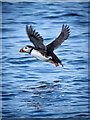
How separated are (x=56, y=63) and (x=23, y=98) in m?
2.17

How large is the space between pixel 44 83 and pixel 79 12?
8873 mm

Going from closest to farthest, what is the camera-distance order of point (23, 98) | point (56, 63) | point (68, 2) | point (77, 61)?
point (23, 98)
point (56, 63)
point (77, 61)
point (68, 2)

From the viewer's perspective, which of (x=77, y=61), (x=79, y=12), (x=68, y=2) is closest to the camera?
(x=77, y=61)

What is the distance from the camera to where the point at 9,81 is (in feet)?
32.7

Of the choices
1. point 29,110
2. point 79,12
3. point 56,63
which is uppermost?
point 79,12

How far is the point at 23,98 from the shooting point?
872 cm

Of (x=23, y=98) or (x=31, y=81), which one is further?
(x=31, y=81)

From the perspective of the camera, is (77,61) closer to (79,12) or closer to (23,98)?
(23,98)

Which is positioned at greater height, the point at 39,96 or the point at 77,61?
the point at 77,61

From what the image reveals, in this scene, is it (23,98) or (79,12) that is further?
(79,12)

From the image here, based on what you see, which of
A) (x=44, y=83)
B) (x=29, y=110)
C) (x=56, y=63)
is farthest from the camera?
(x=56, y=63)

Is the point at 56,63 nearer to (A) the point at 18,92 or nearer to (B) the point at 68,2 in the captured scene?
(A) the point at 18,92

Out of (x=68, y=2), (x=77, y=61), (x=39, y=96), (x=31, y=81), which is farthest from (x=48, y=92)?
(x=68, y=2)

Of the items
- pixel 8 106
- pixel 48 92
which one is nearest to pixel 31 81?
pixel 48 92
